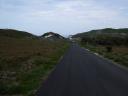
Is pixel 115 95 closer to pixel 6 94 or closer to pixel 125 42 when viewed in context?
pixel 6 94

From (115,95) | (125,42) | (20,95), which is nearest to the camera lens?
(115,95)

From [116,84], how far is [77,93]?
126 inches

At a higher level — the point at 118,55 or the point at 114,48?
the point at 118,55

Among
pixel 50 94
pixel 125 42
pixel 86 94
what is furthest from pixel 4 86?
pixel 125 42

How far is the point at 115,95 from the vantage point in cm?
1145

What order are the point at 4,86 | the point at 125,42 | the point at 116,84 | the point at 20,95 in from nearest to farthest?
1. the point at 20,95
2. the point at 4,86
3. the point at 116,84
4. the point at 125,42

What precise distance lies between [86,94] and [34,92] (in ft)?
7.70

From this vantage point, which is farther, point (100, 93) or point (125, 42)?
point (125, 42)

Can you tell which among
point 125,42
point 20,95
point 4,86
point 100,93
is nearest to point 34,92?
point 20,95

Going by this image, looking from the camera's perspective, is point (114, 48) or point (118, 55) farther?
point (114, 48)

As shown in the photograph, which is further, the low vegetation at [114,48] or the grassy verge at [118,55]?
the low vegetation at [114,48]

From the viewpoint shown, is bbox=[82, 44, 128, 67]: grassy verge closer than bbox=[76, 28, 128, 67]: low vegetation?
Yes

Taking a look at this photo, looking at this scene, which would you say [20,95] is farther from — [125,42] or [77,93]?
[125,42]

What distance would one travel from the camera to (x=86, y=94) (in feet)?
38.9
